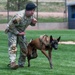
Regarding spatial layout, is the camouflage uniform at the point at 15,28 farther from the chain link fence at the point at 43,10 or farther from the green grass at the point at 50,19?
the green grass at the point at 50,19

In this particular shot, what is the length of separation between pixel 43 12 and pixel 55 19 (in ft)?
12.6

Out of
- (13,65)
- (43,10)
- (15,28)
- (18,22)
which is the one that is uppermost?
(18,22)

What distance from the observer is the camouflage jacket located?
10133mm

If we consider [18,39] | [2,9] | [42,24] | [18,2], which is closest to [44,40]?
[18,39]

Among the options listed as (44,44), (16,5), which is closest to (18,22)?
(44,44)

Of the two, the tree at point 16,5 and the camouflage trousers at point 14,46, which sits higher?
the tree at point 16,5

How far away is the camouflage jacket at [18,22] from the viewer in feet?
33.2

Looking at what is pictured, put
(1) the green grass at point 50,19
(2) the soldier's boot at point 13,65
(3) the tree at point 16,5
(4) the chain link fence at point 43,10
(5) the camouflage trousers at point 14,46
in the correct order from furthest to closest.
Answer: (3) the tree at point 16,5
(4) the chain link fence at point 43,10
(1) the green grass at point 50,19
(5) the camouflage trousers at point 14,46
(2) the soldier's boot at point 13,65

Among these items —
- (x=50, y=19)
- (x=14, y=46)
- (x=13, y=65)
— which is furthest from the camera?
(x=50, y=19)

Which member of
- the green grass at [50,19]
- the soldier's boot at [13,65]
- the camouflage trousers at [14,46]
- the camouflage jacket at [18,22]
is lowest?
the green grass at [50,19]

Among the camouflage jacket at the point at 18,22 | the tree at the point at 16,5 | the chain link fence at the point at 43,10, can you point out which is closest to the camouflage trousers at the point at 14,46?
the camouflage jacket at the point at 18,22

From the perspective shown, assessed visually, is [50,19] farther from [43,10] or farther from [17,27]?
[17,27]

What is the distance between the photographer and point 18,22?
400 inches

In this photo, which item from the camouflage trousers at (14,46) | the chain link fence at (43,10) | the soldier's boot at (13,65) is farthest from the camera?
the chain link fence at (43,10)
